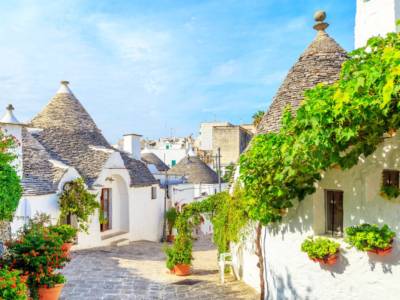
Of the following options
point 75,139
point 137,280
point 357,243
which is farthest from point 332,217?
point 75,139

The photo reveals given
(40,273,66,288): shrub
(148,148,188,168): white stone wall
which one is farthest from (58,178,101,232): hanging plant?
(148,148,188,168): white stone wall

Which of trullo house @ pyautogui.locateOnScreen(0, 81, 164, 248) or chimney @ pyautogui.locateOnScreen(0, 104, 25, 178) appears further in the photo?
trullo house @ pyautogui.locateOnScreen(0, 81, 164, 248)

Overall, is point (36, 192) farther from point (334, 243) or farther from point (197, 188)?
point (197, 188)

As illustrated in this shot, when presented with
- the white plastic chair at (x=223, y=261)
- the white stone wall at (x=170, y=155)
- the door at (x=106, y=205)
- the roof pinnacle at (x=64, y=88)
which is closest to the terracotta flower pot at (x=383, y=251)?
the white plastic chair at (x=223, y=261)

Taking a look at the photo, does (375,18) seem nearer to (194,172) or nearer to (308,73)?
(308,73)

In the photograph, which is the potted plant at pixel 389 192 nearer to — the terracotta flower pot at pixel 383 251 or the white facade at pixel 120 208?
the terracotta flower pot at pixel 383 251

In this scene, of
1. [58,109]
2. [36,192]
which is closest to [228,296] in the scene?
[36,192]

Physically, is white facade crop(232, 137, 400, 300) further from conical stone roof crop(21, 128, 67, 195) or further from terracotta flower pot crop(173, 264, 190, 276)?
conical stone roof crop(21, 128, 67, 195)

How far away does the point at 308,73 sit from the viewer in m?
9.12

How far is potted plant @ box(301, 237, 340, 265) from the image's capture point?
668 centimetres

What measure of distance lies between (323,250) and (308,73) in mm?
4635

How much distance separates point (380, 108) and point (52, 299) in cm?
657

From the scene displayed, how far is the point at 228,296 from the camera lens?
30.4 ft

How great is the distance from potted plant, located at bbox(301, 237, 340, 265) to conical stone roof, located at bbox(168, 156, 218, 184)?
2149 centimetres
